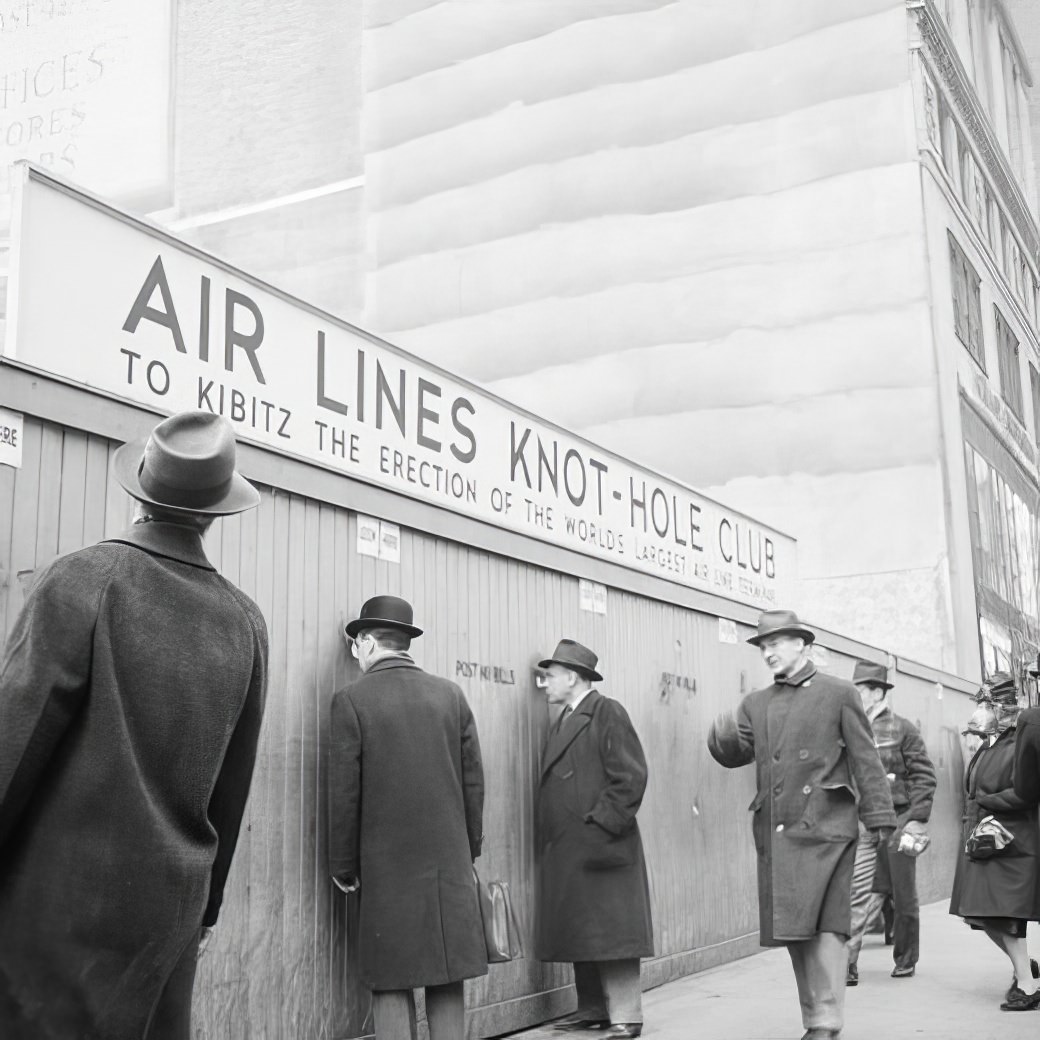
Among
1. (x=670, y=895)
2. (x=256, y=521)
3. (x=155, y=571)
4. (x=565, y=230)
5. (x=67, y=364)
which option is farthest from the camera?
(x=565, y=230)

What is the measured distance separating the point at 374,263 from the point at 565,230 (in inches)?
151

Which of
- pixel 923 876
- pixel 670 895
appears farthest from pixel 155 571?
pixel 923 876

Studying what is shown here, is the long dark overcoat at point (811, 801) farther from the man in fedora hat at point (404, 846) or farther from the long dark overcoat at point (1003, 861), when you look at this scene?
the long dark overcoat at point (1003, 861)

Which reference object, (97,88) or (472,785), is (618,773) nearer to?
(472,785)

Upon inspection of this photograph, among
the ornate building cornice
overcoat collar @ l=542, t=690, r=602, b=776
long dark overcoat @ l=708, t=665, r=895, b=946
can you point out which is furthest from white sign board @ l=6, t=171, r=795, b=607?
the ornate building cornice

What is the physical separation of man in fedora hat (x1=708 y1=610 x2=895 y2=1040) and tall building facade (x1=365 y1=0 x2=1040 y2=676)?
1502cm

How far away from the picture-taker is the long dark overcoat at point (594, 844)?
24.2 feet

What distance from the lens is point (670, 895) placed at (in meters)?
9.43

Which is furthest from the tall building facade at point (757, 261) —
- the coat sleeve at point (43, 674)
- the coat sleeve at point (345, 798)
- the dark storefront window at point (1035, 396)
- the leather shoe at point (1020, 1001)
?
the coat sleeve at point (43, 674)

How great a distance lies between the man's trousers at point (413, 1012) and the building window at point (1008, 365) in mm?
22545

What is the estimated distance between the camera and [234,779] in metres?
3.51

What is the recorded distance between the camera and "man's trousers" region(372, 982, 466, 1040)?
607cm

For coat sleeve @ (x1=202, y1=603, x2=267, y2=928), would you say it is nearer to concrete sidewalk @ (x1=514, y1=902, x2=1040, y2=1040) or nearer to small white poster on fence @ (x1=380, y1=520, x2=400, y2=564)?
small white poster on fence @ (x1=380, y1=520, x2=400, y2=564)

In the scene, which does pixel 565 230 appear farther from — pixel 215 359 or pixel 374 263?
pixel 215 359
